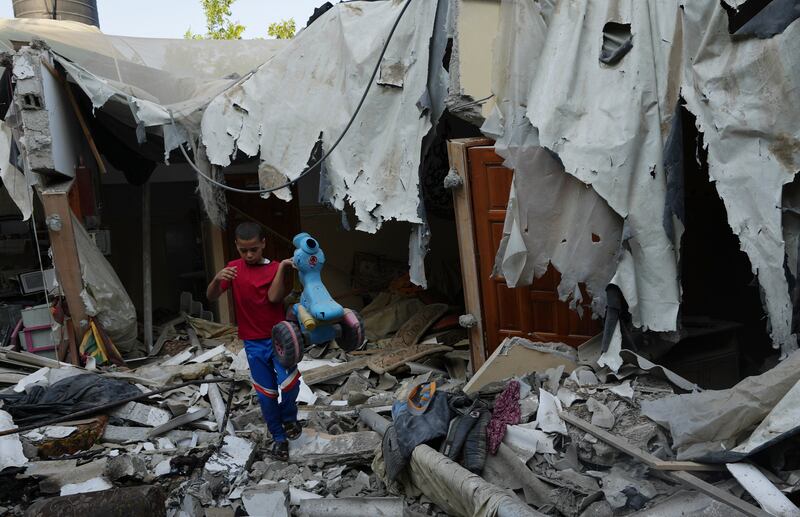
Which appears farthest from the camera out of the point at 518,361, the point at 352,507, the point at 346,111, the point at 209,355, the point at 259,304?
the point at 209,355

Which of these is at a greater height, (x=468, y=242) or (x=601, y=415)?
(x=468, y=242)

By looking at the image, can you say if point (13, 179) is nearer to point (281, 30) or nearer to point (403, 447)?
point (403, 447)

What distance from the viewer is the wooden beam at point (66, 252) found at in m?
7.30

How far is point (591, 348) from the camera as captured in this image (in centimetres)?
568

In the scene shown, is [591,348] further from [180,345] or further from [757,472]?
[180,345]

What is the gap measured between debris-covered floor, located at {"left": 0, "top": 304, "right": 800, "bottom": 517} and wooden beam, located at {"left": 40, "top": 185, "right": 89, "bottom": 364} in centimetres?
68

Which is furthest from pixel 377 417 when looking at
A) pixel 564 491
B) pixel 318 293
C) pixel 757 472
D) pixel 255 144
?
pixel 255 144

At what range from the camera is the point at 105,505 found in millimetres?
3705

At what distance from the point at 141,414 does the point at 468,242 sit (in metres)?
3.36

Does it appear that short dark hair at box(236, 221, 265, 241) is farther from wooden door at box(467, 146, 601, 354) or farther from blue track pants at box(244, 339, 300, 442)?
wooden door at box(467, 146, 601, 354)

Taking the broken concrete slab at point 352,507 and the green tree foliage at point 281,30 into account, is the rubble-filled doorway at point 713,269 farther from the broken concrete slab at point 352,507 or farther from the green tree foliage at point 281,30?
the green tree foliage at point 281,30

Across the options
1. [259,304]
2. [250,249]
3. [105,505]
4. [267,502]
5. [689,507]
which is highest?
[250,249]

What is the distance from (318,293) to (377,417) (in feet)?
5.45

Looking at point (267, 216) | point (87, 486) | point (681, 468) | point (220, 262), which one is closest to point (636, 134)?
point (681, 468)
